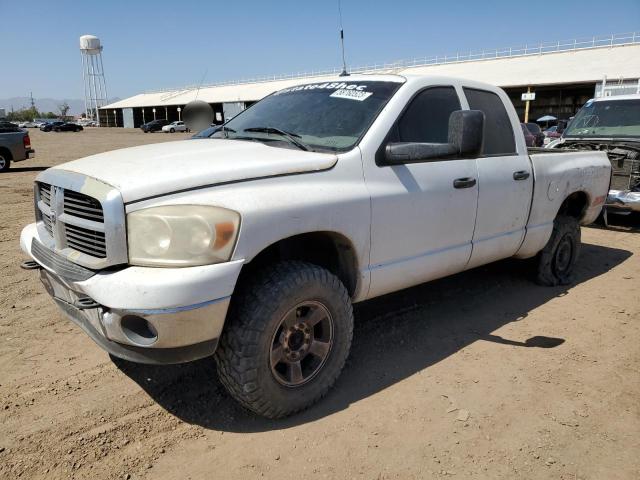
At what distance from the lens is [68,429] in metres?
2.77

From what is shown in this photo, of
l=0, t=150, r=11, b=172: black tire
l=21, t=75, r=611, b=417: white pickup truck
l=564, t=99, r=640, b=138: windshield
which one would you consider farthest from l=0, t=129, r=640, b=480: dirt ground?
l=0, t=150, r=11, b=172: black tire

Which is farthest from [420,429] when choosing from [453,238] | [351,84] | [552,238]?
[552,238]

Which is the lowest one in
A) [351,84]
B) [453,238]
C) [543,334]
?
[543,334]

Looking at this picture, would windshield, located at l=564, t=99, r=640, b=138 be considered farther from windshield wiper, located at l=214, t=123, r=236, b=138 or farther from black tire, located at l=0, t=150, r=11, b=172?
black tire, located at l=0, t=150, r=11, b=172

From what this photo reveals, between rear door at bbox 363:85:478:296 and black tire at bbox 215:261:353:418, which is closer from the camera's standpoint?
black tire at bbox 215:261:353:418

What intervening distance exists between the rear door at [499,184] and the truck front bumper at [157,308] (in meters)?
2.23

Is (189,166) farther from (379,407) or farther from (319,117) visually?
(379,407)

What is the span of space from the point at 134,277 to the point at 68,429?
108 cm

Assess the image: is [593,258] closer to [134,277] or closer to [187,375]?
[187,375]

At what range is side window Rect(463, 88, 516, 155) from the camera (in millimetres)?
4129

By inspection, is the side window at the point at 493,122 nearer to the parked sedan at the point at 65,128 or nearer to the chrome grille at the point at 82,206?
the chrome grille at the point at 82,206

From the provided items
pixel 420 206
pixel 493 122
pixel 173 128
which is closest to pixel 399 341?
pixel 420 206

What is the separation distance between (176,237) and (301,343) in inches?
38.3

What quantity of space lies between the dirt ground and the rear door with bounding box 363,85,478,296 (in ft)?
2.17
